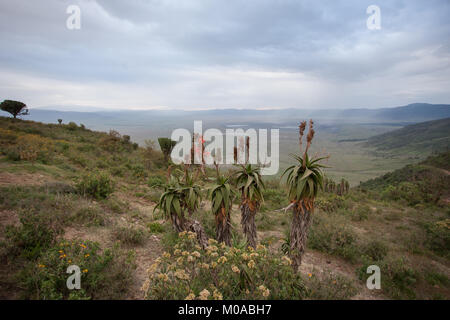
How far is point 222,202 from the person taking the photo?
16.3 ft

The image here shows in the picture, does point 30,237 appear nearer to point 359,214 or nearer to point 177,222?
point 177,222

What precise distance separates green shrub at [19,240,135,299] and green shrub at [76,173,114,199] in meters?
4.50

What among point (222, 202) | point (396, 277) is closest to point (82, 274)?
point (222, 202)

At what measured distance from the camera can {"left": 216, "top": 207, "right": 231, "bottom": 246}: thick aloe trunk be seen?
5.14m

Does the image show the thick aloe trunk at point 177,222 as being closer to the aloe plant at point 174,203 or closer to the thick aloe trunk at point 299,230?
the aloe plant at point 174,203

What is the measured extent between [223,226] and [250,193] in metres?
1.28

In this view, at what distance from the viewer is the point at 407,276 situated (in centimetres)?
571

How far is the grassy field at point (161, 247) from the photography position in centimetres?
338

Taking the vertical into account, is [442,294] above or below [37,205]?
below

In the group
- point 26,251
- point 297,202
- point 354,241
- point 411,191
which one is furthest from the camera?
point 411,191

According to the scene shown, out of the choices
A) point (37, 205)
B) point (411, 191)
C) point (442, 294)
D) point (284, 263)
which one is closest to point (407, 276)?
point (442, 294)

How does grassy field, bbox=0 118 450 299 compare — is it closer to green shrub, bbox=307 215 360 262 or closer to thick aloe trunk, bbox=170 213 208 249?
green shrub, bbox=307 215 360 262
